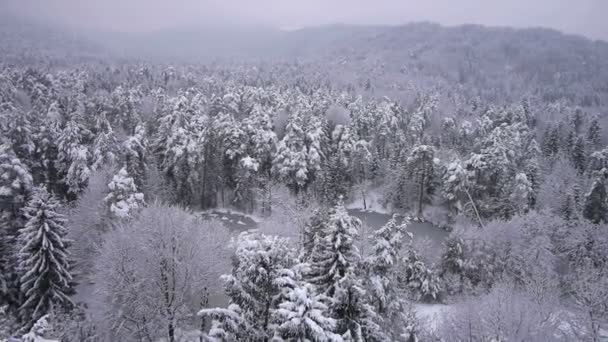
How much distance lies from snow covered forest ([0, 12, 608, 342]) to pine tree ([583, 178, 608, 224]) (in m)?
0.16

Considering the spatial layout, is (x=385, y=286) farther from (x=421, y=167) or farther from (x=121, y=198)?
(x=421, y=167)

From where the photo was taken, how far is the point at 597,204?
125ft

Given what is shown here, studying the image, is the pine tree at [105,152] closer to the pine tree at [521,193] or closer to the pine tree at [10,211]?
the pine tree at [10,211]

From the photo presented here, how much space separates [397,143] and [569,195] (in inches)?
1028

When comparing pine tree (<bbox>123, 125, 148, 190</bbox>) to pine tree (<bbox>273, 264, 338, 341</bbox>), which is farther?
pine tree (<bbox>123, 125, 148, 190</bbox>)

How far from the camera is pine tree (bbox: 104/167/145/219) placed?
998 inches

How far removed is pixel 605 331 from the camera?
23.8m

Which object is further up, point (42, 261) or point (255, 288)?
point (255, 288)

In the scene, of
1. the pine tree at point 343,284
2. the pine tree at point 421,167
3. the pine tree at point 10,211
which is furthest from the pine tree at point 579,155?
the pine tree at point 10,211

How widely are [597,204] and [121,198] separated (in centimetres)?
4305

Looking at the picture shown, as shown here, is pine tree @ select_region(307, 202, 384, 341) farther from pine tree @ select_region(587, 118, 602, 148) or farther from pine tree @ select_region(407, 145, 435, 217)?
pine tree @ select_region(587, 118, 602, 148)

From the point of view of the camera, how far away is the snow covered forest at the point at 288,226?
15914mm

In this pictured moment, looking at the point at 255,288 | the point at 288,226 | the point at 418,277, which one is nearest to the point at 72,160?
the point at 288,226

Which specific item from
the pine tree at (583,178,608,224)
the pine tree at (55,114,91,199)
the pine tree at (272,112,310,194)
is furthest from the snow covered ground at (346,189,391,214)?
the pine tree at (55,114,91,199)
